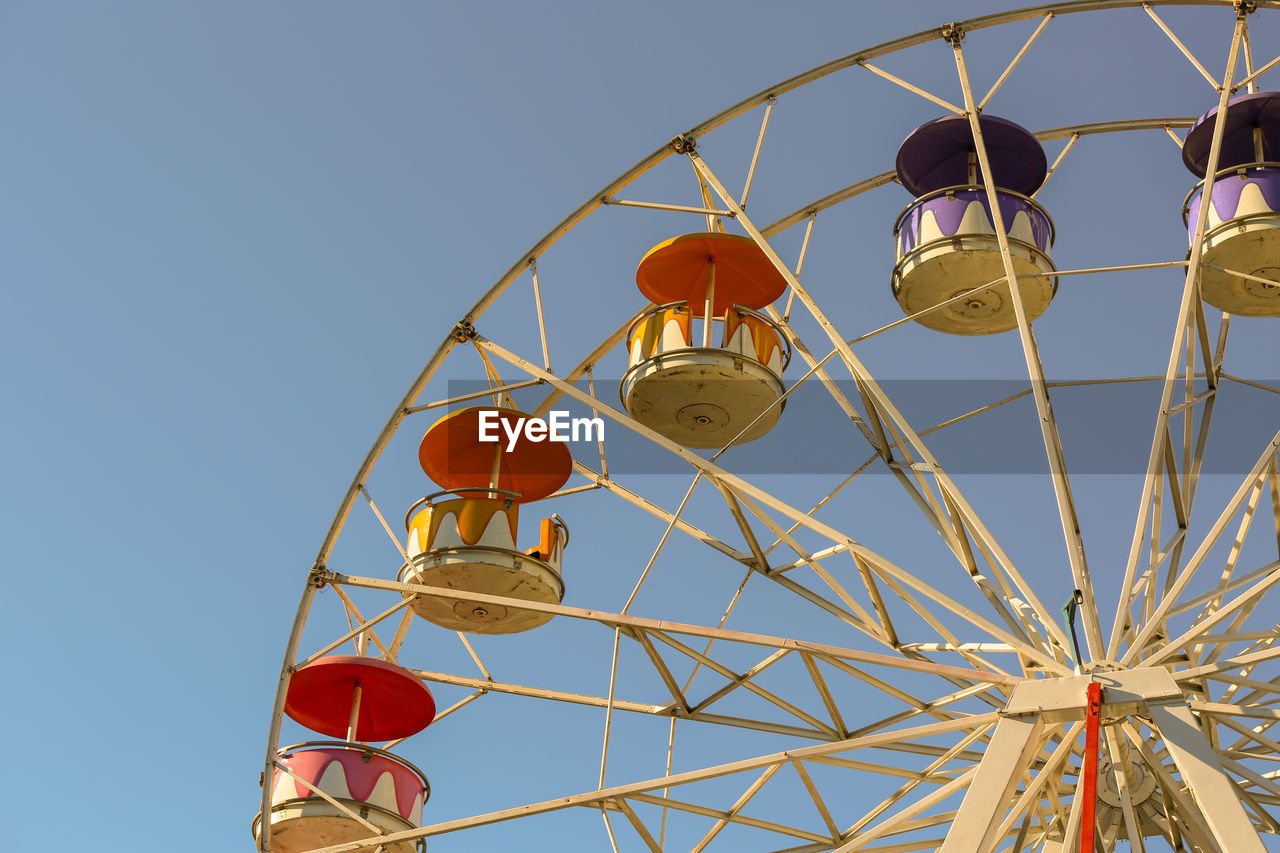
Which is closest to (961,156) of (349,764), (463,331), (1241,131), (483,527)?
(1241,131)

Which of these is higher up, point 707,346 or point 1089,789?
point 707,346

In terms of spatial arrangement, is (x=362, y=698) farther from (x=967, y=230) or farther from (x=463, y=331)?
(x=967, y=230)

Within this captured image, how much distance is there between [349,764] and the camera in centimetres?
1666

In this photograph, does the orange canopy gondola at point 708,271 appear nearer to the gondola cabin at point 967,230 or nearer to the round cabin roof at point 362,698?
the gondola cabin at point 967,230

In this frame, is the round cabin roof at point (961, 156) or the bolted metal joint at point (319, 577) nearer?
the bolted metal joint at point (319, 577)

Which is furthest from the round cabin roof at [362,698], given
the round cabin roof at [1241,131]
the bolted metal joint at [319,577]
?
the round cabin roof at [1241,131]

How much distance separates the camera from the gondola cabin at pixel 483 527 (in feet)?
55.3

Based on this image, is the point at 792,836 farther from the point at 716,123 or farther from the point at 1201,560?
the point at 716,123

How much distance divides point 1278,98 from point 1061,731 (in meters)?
7.96

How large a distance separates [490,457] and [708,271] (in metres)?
3.29

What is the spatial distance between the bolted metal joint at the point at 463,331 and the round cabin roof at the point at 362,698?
3.75 metres

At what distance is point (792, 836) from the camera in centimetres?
1653

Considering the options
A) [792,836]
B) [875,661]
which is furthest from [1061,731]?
[792,836]

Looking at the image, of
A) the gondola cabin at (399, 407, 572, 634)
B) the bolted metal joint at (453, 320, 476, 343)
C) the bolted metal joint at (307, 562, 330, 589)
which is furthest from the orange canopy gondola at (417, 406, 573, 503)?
the bolted metal joint at (307, 562, 330, 589)
